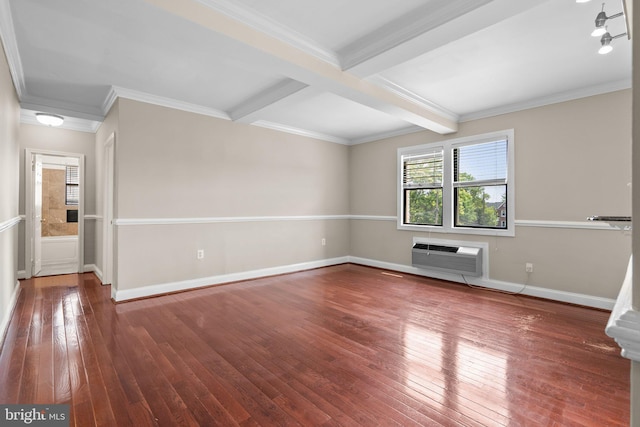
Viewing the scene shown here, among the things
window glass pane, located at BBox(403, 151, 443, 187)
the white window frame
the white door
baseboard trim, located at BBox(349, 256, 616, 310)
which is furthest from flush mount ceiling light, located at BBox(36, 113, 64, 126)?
baseboard trim, located at BBox(349, 256, 616, 310)

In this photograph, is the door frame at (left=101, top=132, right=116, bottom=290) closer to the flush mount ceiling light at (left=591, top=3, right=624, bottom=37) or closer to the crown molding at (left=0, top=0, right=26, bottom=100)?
the crown molding at (left=0, top=0, right=26, bottom=100)

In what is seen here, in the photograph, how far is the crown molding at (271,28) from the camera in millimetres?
2236

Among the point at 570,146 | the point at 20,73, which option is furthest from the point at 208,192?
the point at 570,146

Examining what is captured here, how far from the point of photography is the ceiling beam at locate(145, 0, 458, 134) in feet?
7.01

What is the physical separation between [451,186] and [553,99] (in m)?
1.67

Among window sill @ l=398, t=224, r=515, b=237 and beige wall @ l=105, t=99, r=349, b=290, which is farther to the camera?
window sill @ l=398, t=224, r=515, b=237

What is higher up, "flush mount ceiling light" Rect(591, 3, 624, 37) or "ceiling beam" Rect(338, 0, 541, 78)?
"ceiling beam" Rect(338, 0, 541, 78)

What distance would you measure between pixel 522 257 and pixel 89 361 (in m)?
4.90

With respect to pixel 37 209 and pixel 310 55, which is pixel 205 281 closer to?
pixel 37 209

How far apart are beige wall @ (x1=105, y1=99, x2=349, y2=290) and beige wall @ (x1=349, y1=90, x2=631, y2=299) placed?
2.70 metres

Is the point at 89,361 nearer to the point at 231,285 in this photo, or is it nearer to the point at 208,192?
the point at 231,285

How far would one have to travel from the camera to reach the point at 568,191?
150 inches

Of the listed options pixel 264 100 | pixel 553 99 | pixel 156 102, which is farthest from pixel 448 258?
pixel 156 102

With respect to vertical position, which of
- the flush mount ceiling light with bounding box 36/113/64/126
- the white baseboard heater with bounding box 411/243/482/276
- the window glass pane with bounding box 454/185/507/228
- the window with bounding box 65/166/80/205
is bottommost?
the white baseboard heater with bounding box 411/243/482/276
